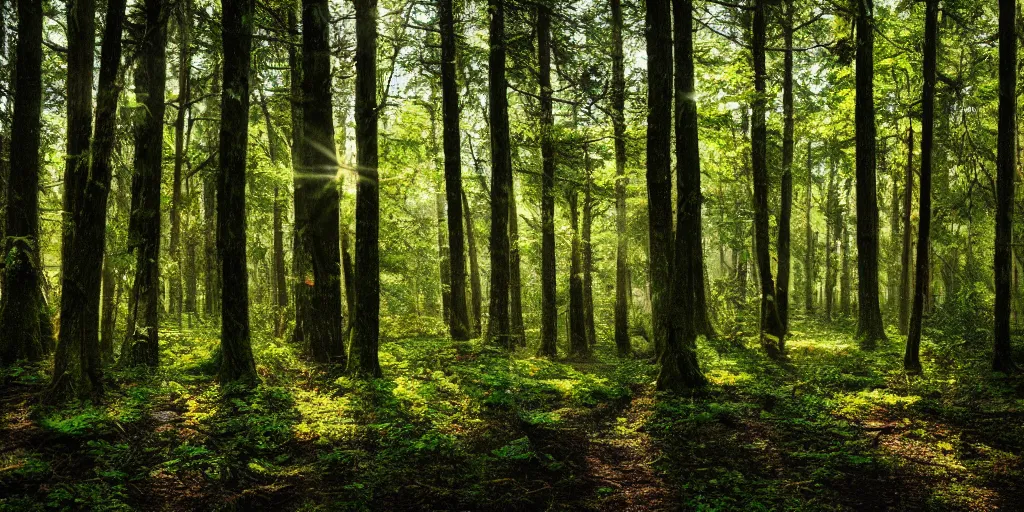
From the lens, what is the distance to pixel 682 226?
34.5 ft

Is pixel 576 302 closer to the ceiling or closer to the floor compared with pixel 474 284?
closer to the floor

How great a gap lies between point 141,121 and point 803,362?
14958 millimetres

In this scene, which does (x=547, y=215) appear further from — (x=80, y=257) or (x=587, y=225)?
(x=80, y=257)

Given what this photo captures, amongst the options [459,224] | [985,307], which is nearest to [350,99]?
[459,224]

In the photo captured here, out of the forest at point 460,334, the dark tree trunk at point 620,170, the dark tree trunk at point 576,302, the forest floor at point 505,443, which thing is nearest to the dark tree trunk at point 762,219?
the forest at point 460,334

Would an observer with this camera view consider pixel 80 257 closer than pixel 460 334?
Yes

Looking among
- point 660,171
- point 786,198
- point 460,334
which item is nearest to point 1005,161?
point 660,171

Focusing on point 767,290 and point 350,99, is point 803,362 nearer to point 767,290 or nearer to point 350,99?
point 767,290

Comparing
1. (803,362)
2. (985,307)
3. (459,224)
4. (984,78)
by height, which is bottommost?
(803,362)

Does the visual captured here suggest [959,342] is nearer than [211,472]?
No

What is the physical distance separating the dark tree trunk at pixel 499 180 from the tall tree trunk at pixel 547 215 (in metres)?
1.23

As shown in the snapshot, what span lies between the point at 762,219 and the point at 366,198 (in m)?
10.8

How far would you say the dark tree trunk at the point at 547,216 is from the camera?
1553cm

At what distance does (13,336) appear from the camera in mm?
9102
